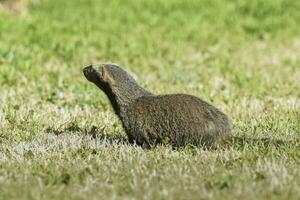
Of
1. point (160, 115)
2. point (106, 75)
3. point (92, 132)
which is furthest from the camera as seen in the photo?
point (92, 132)

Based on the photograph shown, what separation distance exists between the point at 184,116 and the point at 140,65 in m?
7.72

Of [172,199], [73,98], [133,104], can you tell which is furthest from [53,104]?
[172,199]

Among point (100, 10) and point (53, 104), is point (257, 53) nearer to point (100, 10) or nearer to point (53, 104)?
point (100, 10)

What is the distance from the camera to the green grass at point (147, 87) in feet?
20.0

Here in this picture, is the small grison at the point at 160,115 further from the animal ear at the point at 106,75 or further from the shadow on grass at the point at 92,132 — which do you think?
the shadow on grass at the point at 92,132

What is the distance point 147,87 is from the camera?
1280 cm

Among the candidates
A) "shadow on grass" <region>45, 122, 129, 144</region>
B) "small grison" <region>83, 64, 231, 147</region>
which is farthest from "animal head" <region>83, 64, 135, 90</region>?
"shadow on grass" <region>45, 122, 129, 144</region>

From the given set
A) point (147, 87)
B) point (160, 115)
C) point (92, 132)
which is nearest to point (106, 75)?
point (160, 115)

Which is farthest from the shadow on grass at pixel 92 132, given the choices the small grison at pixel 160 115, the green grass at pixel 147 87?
the small grison at pixel 160 115

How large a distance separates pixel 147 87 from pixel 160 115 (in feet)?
16.3

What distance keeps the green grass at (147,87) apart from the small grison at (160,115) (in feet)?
0.68

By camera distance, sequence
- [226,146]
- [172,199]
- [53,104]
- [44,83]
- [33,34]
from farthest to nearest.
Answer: [33,34], [44,83], [53,104], [226,146], [172,199]

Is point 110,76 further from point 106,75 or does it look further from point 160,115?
point 160,115

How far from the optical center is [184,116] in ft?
25.2
